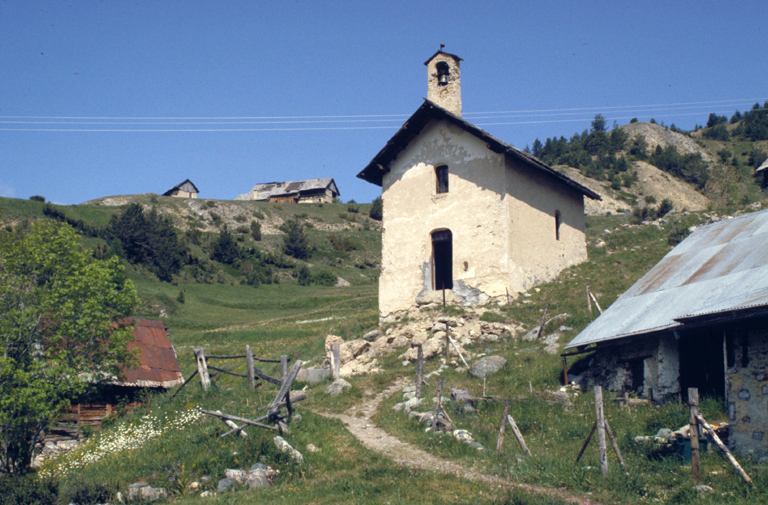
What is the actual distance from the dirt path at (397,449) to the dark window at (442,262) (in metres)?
8.48

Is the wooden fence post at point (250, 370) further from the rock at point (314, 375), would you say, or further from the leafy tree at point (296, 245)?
the leafy tree at point (296, 245)

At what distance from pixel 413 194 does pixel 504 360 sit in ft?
33.7

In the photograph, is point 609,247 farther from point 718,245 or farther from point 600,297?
point 718,245

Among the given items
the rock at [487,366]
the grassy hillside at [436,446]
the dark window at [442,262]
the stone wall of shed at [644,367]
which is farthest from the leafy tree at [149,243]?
the stone wall of shed at [644,367]

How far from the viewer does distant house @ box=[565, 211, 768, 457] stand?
36.1 feet

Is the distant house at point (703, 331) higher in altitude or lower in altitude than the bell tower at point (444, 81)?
lower

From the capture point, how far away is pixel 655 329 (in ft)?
42.7

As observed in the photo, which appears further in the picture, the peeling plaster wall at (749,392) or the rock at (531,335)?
the rock at (531,335)

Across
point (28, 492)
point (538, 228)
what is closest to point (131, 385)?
point (28, 492)

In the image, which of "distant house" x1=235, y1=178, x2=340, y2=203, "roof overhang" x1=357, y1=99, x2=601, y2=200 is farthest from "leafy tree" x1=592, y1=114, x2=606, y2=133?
"roof overhang" x1=357, y1=99, x2=601, y2=200

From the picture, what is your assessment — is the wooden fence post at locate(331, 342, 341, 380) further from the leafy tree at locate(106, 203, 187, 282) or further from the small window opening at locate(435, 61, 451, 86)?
the leafy tree at locate(106, 203, 187, 282)

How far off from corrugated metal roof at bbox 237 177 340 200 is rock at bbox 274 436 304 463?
377 ft

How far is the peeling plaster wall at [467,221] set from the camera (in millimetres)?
24094

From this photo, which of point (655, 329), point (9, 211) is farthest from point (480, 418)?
point (9, 211)
